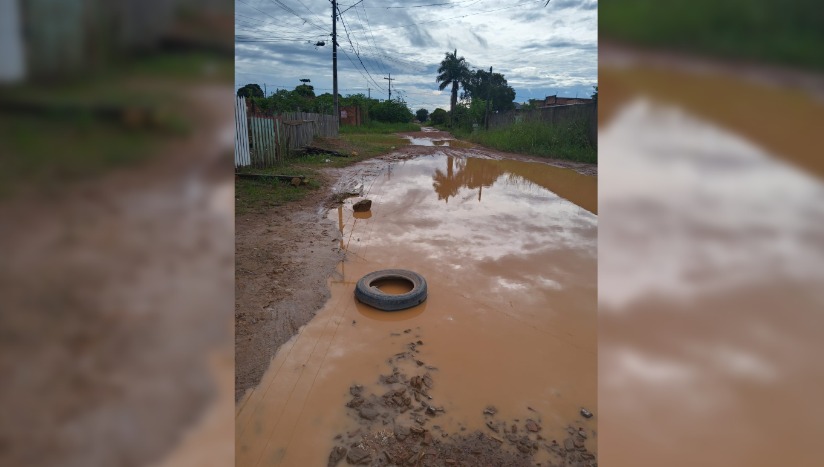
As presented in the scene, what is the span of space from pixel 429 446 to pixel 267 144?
9.75 m

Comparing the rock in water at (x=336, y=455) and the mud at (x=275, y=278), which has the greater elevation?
the mud at (x=275, y=278)

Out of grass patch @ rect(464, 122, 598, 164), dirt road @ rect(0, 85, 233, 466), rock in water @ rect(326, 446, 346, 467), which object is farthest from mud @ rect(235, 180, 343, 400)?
grass patch @ rect(464, 122, 598, 164)

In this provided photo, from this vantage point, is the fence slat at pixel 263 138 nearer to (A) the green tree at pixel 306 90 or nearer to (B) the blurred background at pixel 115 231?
(B) the blurred background at pixel 115 231

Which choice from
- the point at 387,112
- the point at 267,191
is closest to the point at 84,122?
the point at 267,191

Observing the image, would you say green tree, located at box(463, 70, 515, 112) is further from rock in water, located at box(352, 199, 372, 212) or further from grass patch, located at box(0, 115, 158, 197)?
grass patch, located at box(0, 115, 158, 197)

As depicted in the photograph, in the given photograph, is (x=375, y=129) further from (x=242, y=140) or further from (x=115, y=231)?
(x=115, y=231)

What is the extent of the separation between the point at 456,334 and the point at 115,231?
13.1 feet

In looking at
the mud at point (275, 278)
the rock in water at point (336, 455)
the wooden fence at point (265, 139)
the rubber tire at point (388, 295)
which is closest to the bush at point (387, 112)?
the wooden fence at point (265, 139)

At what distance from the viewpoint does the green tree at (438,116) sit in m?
50.9

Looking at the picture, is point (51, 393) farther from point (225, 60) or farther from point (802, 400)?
point (802, 400)

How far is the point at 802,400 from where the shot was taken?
0.87 m

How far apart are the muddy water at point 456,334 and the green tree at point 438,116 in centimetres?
4396

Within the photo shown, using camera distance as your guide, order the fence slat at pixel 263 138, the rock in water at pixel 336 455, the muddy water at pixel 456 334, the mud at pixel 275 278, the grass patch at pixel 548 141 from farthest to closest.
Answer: the grass patch at pixel 548 141 < the fence slat at pixel 263 138 < the mud at pixel 275 278 < the muddy water at pixel 456 334 < the rock in water at pixel 336 455

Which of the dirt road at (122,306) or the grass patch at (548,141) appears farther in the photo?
the grass patch at (548,141)
